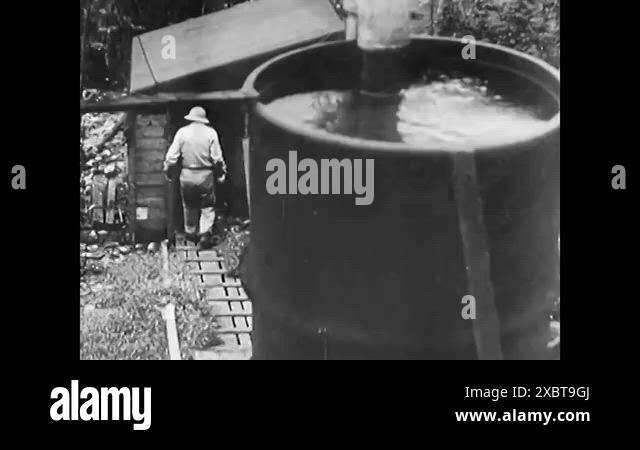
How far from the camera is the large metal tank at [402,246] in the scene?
9.46 ft

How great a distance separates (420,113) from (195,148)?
79 centimetres

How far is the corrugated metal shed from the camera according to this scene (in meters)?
3.68

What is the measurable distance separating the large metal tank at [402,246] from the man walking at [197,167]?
0.33 meters

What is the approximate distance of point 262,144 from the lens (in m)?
3.10

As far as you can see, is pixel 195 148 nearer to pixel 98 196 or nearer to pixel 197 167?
pixel 197 167

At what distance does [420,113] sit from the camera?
11.0ft

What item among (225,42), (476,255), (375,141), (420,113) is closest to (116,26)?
(225,42)

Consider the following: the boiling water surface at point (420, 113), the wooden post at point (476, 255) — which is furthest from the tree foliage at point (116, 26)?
the wooden post at point (476, 255)

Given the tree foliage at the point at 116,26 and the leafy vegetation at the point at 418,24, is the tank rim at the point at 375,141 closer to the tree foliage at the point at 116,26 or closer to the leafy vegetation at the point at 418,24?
the leafy vegetation at the point at 418,24
